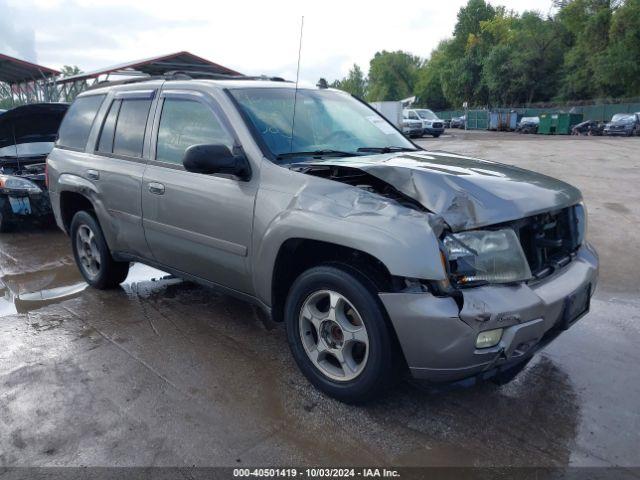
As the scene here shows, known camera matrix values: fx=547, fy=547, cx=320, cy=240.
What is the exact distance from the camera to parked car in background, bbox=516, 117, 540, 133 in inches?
1565

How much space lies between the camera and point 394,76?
4018 inches

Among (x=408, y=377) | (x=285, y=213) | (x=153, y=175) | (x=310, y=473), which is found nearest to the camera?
(x=310, y=473)

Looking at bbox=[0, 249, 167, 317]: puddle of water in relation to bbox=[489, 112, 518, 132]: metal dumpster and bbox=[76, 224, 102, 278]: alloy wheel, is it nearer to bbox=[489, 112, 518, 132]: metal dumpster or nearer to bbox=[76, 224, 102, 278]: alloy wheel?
bbox=[76, 224, 102, 278]: alloy wheel

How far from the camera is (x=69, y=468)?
8.80 feet

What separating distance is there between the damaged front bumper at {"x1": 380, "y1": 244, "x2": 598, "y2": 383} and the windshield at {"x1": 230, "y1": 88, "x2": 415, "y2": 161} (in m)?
1.46

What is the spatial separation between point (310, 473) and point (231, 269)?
5.01 feet

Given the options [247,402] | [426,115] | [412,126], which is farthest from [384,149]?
[426,115]

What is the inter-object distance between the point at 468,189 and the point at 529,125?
40.8 m

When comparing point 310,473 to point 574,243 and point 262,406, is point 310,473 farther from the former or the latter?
point 574,243

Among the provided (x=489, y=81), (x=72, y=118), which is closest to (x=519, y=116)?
(x=489, y=81)

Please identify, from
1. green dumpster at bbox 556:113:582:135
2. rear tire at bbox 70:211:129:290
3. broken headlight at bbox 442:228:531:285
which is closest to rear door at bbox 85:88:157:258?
rear tire at bbox 70:211:129:290

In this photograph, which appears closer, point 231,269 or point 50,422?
point 50,422

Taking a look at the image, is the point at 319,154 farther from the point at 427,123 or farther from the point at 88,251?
the point at 427,123

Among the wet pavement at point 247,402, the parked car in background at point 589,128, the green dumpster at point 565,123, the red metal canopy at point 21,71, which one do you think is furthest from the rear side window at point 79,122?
the green dumpster at point 565,123
